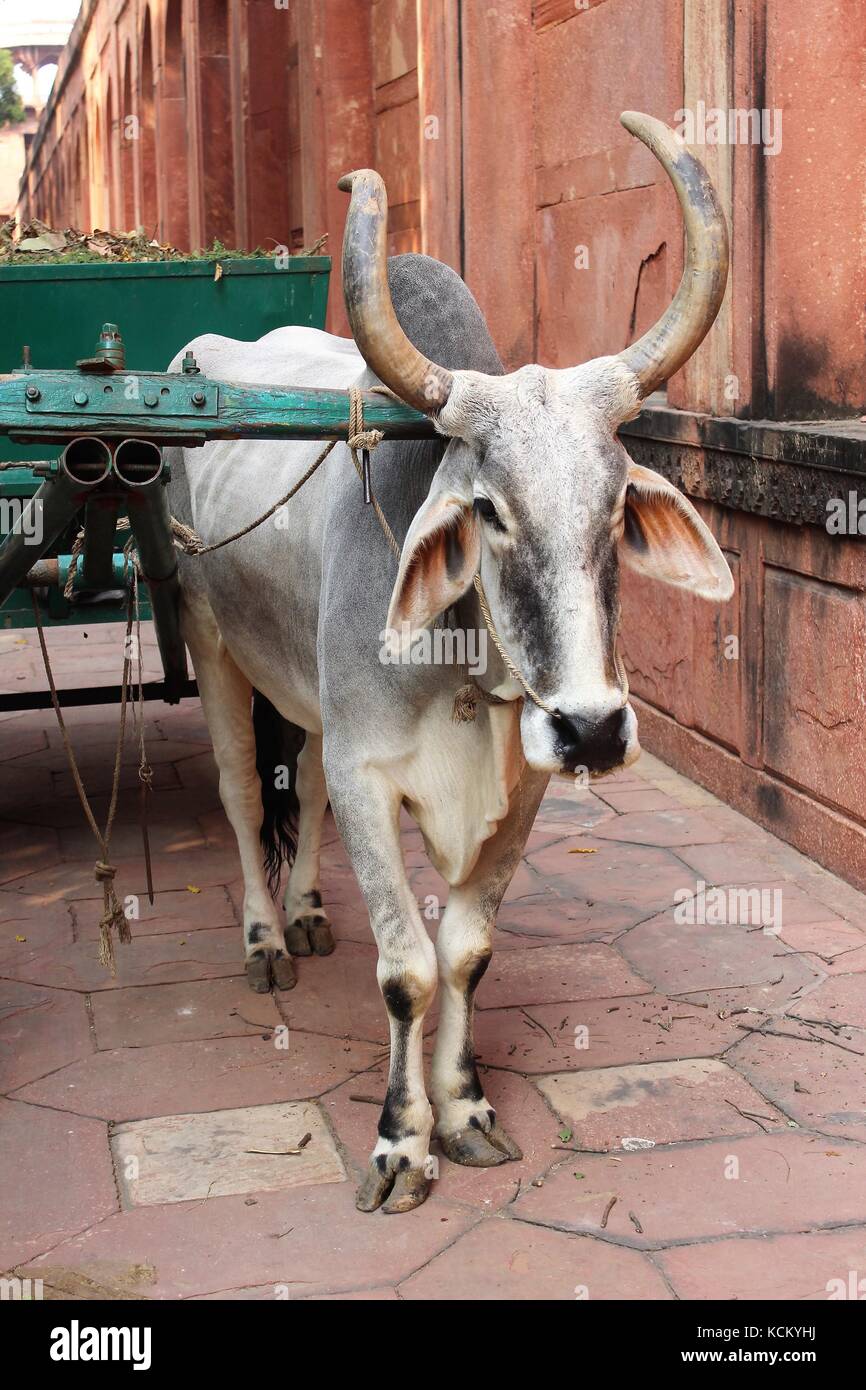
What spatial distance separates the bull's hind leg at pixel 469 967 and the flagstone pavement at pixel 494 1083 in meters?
0.11

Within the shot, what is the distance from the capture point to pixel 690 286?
9.74 ft

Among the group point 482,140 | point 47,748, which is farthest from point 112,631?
point 482,140

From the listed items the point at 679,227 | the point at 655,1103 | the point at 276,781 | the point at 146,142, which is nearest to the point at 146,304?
the point at 276,781

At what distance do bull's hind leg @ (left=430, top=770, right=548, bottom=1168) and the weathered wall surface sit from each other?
1813mm

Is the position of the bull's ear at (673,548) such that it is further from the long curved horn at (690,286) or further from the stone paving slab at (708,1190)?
the stone paving slab at (708,1190)

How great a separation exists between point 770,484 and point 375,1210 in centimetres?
298

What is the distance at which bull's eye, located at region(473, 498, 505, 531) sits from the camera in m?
2.87

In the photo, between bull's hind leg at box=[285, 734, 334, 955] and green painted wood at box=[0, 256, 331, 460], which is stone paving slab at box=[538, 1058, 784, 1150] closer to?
bull's hind leg at box=[285, 734, 334, 955]

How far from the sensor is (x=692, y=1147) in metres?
3.43

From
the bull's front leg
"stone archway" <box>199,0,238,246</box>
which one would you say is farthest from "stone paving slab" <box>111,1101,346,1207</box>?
"stone archway" <box>199,0,238,246</box>

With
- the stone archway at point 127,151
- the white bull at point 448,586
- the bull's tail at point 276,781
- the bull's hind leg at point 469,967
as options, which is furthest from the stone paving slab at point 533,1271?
the stone archway at point 127,151

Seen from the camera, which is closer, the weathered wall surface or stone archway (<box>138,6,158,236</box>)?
the weathered wall surface

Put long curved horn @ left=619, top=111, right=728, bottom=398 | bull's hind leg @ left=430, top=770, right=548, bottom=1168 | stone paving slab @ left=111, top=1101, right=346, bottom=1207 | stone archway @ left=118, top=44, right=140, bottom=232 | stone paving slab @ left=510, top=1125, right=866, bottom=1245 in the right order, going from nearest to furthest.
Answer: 1. long curved horn @ left=619, top=111, right=728, bottom=398
2. stone paving slab @ left=510, top=1125, right=866, bottom=1245
3. stone paving slab @ left=111, top=1101, right=346, bottom=1207
4. bull's hind leg @ left=430, top=770, right=548, bottom=1168
5. stone archway @ left=118, top=44, right=140, bottom=232

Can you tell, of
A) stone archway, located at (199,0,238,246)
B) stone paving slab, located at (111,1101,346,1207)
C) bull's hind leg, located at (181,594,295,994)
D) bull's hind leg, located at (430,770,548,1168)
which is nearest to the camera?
stone paving slab, located at (111,1101,346,1207)
